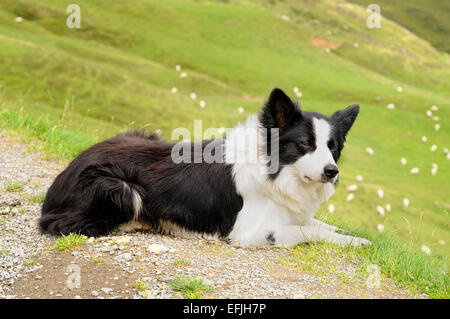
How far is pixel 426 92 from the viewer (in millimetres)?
22156

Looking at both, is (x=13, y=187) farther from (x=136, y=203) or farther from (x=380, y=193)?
(x=380, y=193)

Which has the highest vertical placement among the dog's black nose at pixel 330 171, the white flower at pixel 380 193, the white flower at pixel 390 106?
the white flower at pixel 390 106

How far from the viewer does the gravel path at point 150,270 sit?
4047 millimetres

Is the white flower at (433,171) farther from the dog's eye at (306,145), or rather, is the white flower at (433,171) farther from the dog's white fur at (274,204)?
the dog's eye at (306,145)

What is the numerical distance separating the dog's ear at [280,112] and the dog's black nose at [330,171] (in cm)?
63

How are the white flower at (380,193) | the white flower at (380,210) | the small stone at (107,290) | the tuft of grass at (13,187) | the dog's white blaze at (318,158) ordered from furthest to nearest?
the white flower at (380,193) < the white flower at (380,210) < the tuft of grass at (13,187) < the dog's white blaze at (318,158) < the small stone at (107,290)

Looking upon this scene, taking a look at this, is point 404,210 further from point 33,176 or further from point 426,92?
point 426,92

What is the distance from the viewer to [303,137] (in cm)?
498

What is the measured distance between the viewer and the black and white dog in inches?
203

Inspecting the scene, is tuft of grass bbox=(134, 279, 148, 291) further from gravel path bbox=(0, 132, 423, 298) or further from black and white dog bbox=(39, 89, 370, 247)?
black and white dog bbox=(39, 89, 370, 247)

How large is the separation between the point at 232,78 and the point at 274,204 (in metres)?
16.2

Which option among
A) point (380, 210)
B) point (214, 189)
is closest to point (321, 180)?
point (214, 189)

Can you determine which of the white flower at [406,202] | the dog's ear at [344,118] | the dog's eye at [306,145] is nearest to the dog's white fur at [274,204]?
the dog's eye at [306,145]

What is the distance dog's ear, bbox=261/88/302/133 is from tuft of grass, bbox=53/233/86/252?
2.22 meters
